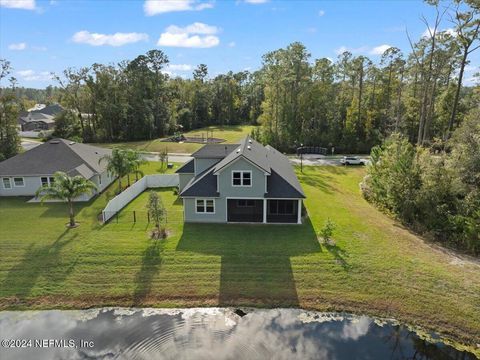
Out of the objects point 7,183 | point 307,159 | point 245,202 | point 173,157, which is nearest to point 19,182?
point 7,183

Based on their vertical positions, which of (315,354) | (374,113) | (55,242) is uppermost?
(374,113)

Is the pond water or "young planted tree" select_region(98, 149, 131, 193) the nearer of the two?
the pond water

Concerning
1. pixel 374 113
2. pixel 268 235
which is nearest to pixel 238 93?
pixel 374 113

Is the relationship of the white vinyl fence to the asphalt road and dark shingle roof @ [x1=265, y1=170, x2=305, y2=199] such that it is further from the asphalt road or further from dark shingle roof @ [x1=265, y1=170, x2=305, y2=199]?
the asphalt road

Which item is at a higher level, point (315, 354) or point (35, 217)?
point (35, 217)

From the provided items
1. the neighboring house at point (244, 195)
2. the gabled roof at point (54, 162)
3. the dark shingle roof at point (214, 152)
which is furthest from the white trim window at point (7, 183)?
the neighboring house at point (244, 195)

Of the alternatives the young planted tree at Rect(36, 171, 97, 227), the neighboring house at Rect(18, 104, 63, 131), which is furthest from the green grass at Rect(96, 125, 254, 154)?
the neighboring house at Rect(18, 104, 63, 131)

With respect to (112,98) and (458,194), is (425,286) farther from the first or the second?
(112,98)

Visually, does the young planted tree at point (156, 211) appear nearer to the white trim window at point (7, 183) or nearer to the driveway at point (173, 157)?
the white trim window at point (7, 183)
